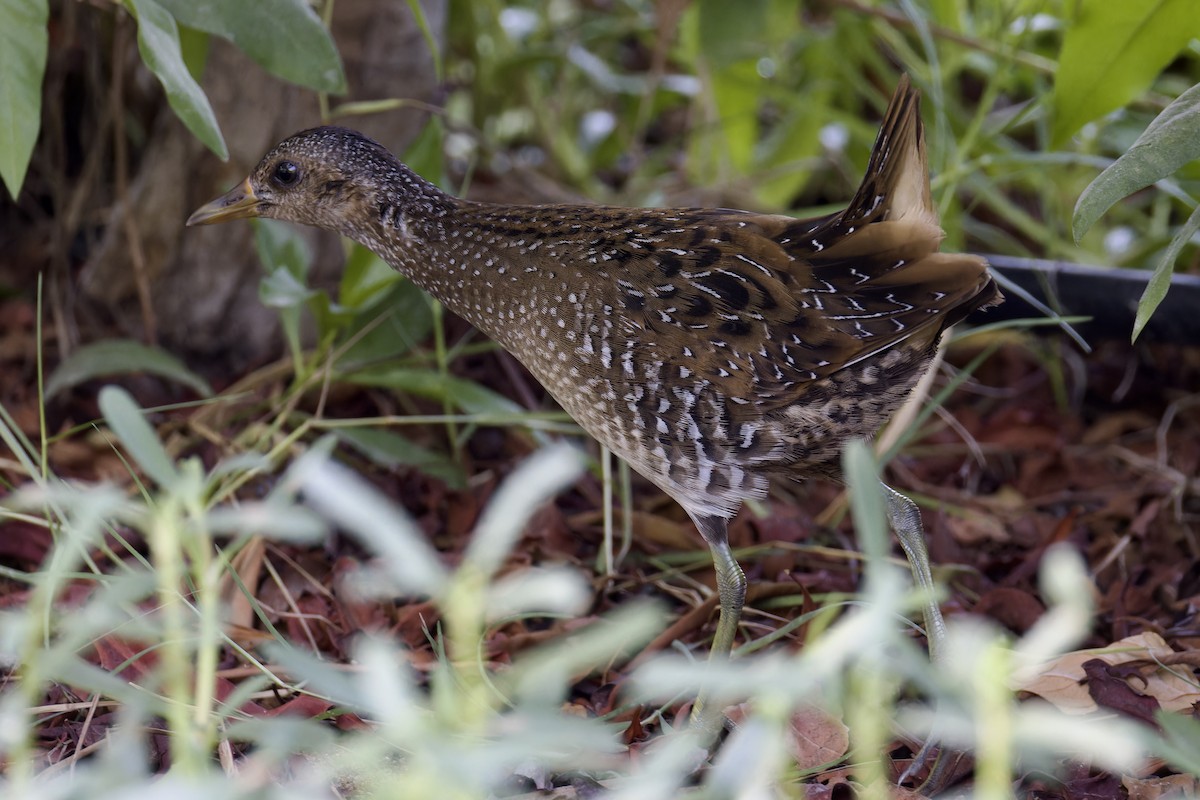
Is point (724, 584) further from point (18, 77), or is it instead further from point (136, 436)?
point (18, 77)

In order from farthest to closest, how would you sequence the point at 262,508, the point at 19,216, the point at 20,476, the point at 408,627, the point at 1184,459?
the point at 19,216 → the point at 1184,459 → the point at 20,476 → the point at 408,627 → the point at 262,508

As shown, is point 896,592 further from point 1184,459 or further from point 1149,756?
point 1184,459

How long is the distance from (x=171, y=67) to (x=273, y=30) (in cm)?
26

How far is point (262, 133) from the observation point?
322cm

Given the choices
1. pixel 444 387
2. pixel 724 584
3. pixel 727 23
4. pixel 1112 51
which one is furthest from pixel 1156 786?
pixel 727 23

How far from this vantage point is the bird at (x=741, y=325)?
2.12 m

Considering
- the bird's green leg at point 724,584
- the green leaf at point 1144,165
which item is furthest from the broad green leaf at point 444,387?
the green leaf at point 1144,165

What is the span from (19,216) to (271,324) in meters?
1.00

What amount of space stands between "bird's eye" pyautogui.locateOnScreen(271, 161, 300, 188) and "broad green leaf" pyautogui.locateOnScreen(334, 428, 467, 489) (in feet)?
1.82

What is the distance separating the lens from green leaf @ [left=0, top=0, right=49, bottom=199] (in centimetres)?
206

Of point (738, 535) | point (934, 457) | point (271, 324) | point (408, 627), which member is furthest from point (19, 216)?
point (934, 457)

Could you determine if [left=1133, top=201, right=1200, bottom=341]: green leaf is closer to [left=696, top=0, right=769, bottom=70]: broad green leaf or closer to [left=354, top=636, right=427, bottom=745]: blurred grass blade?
[left=354, top=636, right=427, bottom=745]: blurred grass blade

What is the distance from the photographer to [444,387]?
2.85 meters

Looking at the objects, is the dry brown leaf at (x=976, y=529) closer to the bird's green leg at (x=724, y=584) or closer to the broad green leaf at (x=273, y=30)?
the bird's green leg at (x=724, y=584)
